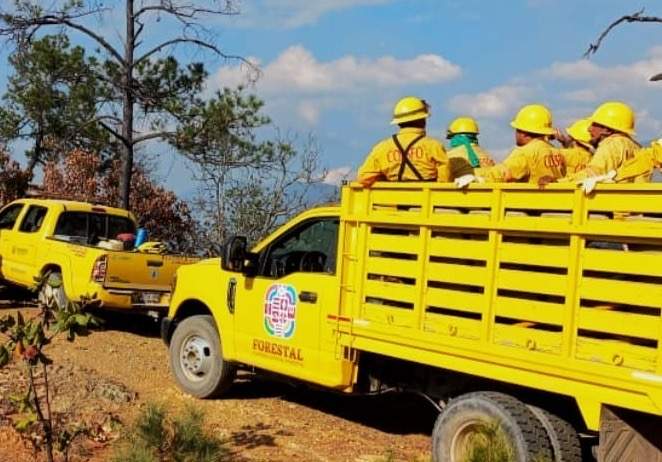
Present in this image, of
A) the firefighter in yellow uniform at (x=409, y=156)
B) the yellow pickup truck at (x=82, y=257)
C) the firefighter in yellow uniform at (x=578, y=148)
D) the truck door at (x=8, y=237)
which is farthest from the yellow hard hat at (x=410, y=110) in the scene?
the truck door at (x=8, y=237)

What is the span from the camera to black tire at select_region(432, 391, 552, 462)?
5.16m

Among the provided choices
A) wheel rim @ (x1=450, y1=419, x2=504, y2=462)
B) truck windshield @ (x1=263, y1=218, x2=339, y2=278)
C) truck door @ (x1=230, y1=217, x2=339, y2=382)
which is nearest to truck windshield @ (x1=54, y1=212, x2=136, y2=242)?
truck door @ (x1=230, y1=217, x2=339, y2=382)

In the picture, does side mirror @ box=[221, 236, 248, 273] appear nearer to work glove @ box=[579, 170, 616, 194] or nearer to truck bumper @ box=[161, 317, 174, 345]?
truck bumper @ box=[161, 317, 174, 345]

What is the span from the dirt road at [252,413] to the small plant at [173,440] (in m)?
0.71

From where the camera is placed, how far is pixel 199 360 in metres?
8.22

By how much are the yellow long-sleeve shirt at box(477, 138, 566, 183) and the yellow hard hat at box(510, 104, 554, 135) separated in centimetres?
11

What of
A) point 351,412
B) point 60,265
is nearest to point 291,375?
point 351,412

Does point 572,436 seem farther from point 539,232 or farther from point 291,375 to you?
point 291,375

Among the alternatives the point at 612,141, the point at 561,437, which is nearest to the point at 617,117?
the point at 612,141

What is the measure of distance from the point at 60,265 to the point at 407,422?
578 cm

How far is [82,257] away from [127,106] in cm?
605

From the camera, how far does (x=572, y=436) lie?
17.5 ft

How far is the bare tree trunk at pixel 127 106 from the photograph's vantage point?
1636 centimetres

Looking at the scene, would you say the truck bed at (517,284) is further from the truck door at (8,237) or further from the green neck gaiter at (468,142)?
the truck door at (8,237)
